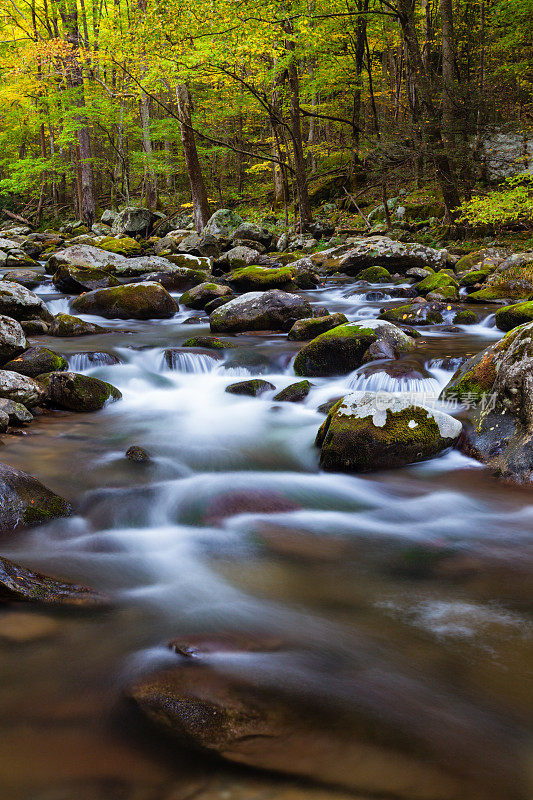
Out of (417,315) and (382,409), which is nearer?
(382,409)

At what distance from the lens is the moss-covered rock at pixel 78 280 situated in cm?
1274

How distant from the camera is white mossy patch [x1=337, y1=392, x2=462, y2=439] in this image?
4594 millimetres

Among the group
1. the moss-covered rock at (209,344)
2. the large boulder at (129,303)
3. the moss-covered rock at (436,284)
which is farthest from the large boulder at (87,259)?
the moss-covered rock at (436,284)

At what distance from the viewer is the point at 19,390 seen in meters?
5.92

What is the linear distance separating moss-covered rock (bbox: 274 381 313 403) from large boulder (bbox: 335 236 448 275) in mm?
9555

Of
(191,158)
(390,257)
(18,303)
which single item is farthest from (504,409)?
(191,158)

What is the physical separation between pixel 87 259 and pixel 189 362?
325 inches

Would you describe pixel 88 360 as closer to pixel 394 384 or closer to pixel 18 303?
pixel 18 303

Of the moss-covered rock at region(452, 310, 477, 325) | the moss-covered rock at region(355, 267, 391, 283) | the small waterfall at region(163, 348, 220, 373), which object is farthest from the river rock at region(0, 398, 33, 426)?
the moss-covered rock at region(355, 267, 391, 283)

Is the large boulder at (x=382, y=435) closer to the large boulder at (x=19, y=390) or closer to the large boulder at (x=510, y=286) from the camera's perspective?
the large boulder at (x=19, y=390)

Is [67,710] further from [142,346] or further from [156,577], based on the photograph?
[142,346]

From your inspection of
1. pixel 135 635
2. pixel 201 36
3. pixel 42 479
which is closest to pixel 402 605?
pixel 135 635

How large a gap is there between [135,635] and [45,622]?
43cm

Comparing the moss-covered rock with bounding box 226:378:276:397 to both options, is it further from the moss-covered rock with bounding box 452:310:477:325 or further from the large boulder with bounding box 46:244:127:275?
the large boulder with bounding box 46:244:127:275
